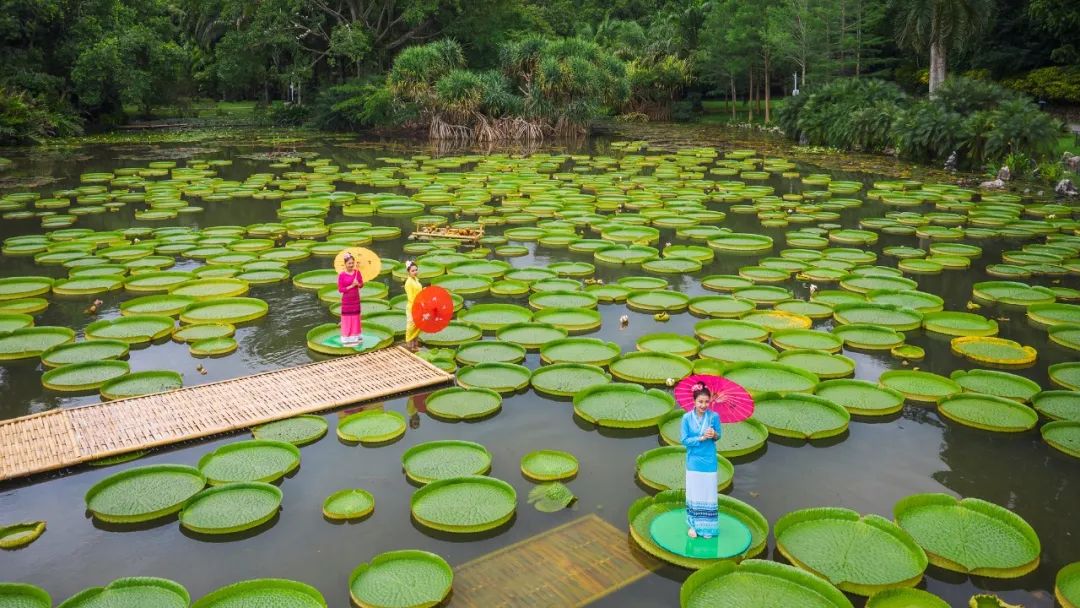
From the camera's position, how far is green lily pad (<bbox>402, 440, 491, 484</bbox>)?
584 centimetres

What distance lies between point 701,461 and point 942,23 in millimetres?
23984

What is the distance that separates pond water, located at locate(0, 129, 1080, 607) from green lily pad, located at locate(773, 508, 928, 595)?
15cm

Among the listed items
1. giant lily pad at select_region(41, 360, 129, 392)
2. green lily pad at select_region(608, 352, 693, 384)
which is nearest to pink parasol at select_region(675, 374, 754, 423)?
green lily pad at select_region(608, 352, 693, 384)

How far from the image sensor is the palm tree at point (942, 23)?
23.3m

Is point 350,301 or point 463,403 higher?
point 350,301

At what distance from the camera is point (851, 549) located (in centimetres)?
480

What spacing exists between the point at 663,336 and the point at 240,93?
194 feet

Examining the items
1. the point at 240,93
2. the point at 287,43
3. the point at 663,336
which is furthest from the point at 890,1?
the point at 240,93

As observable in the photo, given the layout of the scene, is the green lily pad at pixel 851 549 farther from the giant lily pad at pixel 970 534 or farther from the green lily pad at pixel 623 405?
the green lily pad at pixel 623 405

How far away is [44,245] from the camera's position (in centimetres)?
1265

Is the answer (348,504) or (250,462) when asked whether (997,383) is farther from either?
(250,462)

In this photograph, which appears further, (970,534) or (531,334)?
(531,334)

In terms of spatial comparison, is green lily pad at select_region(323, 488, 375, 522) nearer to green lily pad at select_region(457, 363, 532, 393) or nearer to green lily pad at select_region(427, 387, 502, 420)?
green lily pad at select_region(427, 387, 502, 420)

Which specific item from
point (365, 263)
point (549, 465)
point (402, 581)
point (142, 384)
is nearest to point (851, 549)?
point (549, 465)
